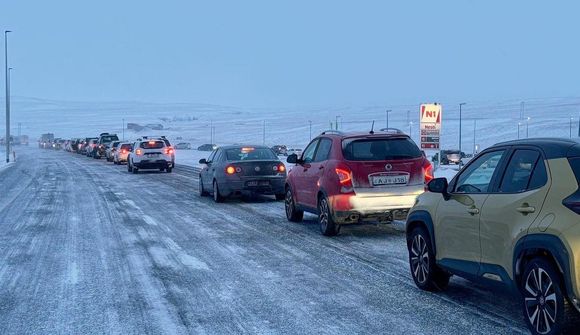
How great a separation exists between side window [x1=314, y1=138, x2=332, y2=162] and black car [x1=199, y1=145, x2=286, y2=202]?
16.6ft

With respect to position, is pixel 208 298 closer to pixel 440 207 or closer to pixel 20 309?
pixel 20 309

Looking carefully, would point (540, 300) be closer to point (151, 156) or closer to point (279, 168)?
point (279, 168)

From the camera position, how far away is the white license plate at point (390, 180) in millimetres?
10742

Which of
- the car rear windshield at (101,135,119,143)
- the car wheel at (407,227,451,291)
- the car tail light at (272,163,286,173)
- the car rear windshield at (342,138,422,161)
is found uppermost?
the car rear windshield at (101,135,119,143)

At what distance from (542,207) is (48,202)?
596 inches

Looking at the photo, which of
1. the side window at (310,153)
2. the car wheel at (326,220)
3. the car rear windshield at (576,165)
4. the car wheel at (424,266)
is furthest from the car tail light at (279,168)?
the car rear windshield at (576,165)

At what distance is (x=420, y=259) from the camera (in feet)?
24.3

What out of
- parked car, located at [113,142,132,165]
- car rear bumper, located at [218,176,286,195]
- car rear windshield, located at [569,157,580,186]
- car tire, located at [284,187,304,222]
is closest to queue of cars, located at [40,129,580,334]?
car rear windshield, located at [569,157,580,186]

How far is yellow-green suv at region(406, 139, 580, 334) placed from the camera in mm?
4980

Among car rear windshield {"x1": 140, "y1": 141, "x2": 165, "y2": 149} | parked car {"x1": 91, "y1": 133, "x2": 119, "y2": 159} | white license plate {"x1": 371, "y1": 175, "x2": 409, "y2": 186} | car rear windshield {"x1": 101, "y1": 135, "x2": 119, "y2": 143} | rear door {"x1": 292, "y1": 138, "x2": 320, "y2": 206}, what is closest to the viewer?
white license plate {"x1": 371, "y1": 175, "x2": 409, "y2": 186}

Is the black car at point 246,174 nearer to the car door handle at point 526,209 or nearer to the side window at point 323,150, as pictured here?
the side window at point 323,150

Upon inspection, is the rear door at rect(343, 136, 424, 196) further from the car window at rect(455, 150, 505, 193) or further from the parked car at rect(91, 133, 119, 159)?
the parked car at rect(91, 133, 119, 159)

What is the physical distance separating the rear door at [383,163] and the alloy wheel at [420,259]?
311 cm

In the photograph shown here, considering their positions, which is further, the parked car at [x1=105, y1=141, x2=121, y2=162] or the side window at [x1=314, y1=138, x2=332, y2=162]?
the parked car at [x1=105, y1=141, x2=121, y2=162]
